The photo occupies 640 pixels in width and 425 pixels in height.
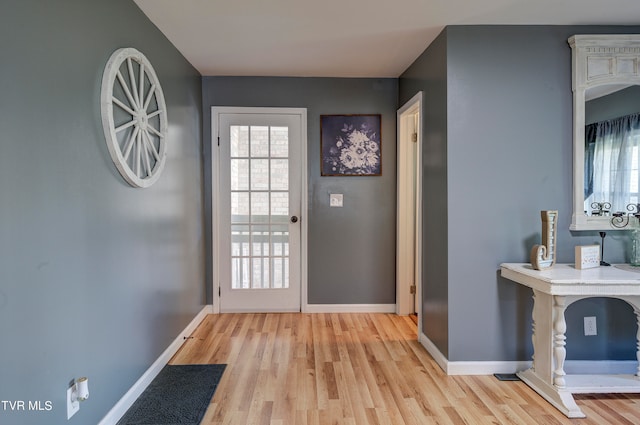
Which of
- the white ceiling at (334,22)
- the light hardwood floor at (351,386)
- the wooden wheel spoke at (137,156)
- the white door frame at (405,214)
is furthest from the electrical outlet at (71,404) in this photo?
the white door frame at (405,214)

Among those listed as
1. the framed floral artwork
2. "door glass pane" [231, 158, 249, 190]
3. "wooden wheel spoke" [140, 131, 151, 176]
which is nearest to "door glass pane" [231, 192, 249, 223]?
"door glass pane" [231, 158, 249, 190]

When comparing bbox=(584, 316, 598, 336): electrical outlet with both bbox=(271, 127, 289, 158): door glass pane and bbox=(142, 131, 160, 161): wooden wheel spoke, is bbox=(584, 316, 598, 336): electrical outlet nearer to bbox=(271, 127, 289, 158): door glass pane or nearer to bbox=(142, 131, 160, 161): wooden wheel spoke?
bbox=(271, 127, 289, 158): door glass pane

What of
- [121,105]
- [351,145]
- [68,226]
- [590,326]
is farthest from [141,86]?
[590,326]

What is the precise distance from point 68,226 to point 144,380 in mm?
1262

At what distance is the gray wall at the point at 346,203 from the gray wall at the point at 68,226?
57.9 inches

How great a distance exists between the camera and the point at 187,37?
9.54 feet

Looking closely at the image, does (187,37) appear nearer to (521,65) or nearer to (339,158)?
(339,158)

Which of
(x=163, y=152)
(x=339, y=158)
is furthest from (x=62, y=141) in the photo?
(x=339, y=158)

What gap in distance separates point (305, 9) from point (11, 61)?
167 cm

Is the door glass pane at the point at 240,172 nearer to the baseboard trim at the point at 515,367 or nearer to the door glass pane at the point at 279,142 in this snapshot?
the door glass pane at the point at 279,142

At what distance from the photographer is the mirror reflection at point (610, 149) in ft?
8.55

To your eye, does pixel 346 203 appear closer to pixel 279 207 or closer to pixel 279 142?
pixel 279 207

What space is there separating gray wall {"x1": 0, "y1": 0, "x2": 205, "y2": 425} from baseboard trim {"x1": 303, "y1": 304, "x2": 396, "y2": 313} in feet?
5.60

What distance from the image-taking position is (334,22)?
2646 mm
